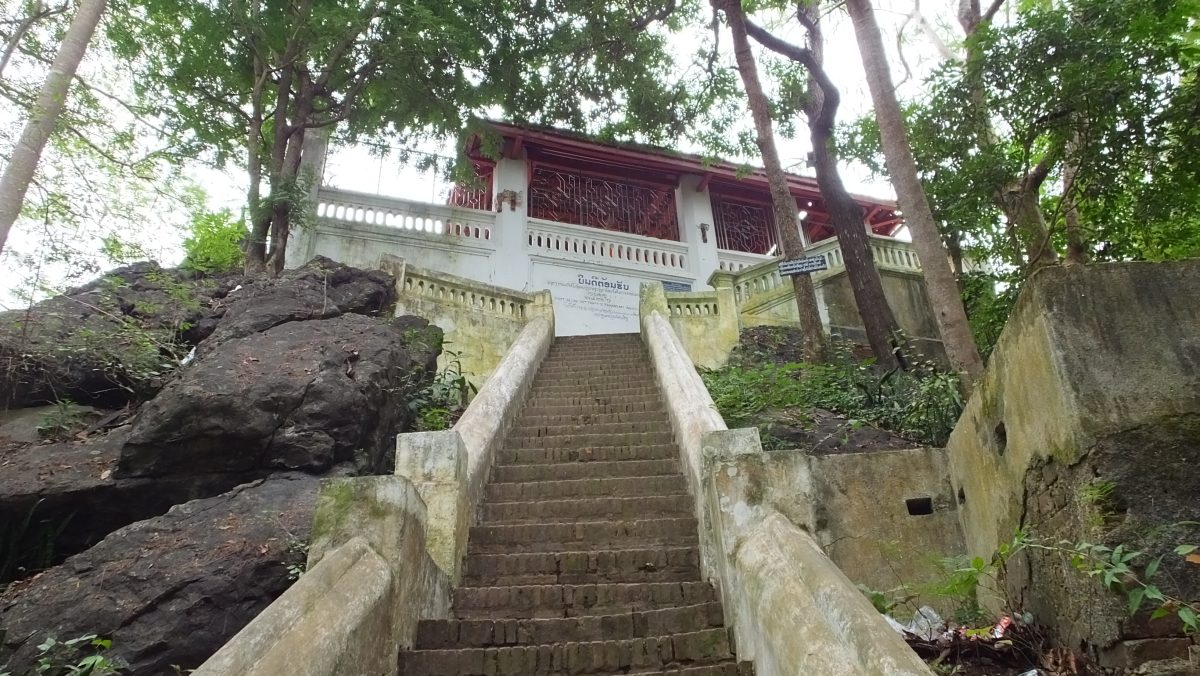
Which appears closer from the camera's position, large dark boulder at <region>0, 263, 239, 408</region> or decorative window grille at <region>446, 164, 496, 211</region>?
large dark boulder at <region>0, 263, 239, 408</region>

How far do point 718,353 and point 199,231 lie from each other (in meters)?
10.5

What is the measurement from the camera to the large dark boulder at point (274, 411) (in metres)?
6.26

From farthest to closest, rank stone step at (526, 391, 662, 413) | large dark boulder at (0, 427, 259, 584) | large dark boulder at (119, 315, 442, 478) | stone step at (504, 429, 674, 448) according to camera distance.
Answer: stone step at (526, 391, 662, 413), stone step at (504, 429, 674, 448), large dark boulder at (119, 315, 442, 478), large dark boulder at (0, 427, 259, 584)

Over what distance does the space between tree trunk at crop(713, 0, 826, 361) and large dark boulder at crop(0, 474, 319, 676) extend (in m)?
7.34

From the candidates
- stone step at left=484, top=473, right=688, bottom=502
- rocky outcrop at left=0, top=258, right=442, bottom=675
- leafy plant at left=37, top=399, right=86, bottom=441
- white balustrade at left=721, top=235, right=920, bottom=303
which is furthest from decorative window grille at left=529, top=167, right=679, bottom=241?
stone step at left=484, top=473, right=688, bottom=502

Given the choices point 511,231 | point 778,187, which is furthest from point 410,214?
point 778,187

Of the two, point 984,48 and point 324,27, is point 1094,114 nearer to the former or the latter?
point 984,48

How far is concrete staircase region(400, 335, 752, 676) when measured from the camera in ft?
11.4

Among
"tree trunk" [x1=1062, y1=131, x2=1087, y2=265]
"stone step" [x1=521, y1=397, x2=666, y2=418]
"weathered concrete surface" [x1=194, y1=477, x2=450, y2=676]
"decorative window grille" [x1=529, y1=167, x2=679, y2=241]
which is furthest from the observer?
"decorative window grille" [x1=529, y1=167, x2=679, y2=241]

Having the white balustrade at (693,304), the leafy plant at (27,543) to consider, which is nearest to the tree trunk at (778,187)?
the white balustrade at (693,304)

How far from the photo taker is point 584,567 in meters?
4.45

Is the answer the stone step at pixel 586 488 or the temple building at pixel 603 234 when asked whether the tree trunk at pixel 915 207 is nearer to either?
the stone step at pixel 586 488

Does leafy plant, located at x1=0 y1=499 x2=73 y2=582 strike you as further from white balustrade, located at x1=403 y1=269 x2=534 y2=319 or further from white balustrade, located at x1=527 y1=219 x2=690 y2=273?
white balustrade, located at x1=527 y1=219 x2=690 y2=273

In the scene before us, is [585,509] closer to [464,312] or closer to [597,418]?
[597,418]
